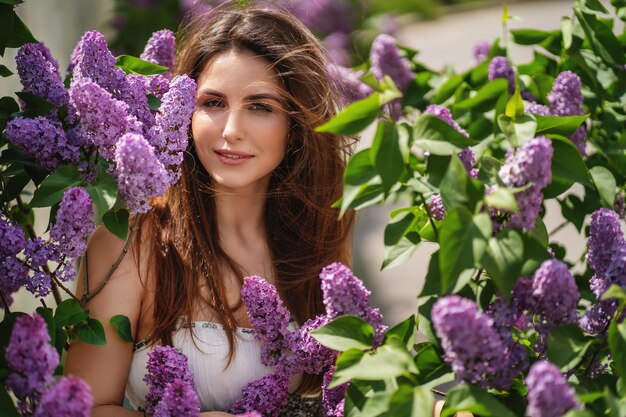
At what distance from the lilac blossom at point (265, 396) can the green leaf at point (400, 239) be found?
0.44 meters

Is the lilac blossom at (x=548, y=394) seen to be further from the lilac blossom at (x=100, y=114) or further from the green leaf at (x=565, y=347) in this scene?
the lilac blossom at (x=100, y=114)

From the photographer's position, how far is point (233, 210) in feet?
6.98

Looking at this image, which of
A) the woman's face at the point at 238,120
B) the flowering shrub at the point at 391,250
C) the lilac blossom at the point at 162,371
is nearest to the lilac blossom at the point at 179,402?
the flowering shrub at the point at 391,250

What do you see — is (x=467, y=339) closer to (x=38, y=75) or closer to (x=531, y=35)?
(x=38, y=75)

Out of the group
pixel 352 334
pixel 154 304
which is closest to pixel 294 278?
pixel 154 304

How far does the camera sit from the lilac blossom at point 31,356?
3.80 ft

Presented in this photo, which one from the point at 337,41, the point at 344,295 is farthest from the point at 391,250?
the point at 337,41

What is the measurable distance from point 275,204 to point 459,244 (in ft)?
3.52

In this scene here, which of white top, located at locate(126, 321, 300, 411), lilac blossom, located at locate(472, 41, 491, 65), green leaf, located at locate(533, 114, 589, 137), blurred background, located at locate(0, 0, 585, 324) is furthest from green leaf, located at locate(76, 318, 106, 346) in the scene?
lilac blossom, located at locate(472, 41, 491, 65)

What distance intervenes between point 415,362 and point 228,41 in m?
1.00

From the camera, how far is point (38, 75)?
5.27 feet

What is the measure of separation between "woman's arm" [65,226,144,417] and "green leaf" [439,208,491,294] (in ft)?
2.83

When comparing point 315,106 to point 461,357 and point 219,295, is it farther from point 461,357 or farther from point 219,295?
point 461,357

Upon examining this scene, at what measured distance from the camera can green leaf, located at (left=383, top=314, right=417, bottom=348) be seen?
137 cm
